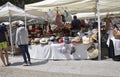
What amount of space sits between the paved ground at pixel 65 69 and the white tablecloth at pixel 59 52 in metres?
0.33

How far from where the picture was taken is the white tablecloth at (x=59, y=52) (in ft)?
43.9

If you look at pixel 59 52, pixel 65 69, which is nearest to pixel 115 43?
pixel 59 52

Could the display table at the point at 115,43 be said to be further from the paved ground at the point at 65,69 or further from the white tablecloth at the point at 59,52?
the white tablecloth at the point at 59,52

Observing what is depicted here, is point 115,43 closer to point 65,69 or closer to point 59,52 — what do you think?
point 59,52

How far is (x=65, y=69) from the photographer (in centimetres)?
1158

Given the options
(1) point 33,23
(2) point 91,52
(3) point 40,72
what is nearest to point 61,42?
(2) point 91,52

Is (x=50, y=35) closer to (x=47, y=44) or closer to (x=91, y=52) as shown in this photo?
(x=47, y=44)

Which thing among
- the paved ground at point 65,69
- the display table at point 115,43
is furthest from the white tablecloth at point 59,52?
the display table at point 115,43

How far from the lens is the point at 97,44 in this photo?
525 inches

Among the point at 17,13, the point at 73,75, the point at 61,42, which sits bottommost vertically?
the point at 73,75

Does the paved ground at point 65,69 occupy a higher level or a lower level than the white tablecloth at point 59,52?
lower

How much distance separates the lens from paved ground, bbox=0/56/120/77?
1072 cm

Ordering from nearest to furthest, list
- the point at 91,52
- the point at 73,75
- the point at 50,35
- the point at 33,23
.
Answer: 1. the point at 73,75
2. the point at 91,52
3. the point at 50,35
4. the point at 33,23

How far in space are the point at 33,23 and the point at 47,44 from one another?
16872 mm
